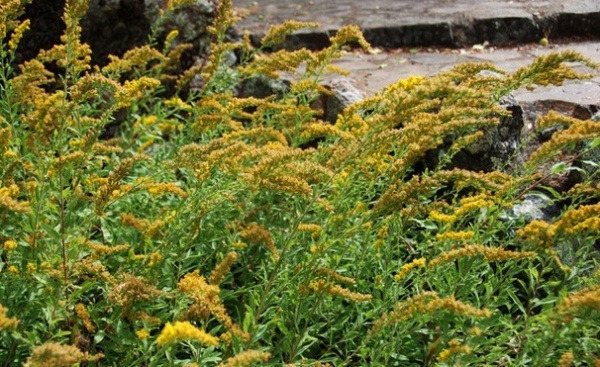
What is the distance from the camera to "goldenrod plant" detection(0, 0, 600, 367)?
250cm

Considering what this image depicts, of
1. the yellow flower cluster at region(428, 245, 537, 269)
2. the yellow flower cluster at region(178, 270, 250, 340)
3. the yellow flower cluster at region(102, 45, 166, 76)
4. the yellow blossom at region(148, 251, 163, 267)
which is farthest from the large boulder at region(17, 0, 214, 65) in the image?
the yellow flower cluster at region(428, 245, 537, 269)

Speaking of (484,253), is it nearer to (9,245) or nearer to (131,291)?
(131,291)

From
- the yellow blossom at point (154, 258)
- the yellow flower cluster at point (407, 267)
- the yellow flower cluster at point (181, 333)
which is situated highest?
the yellow flower cluster at point (181, 333)

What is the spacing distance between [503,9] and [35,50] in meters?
4.17

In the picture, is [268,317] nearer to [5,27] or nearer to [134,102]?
[5,27]

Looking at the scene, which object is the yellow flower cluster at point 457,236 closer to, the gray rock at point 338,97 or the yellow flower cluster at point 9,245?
the yellow flower cluster at point 9,245

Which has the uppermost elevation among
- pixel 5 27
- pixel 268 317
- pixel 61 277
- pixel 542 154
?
pixel 5 27

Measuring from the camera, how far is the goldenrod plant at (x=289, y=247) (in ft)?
8.19

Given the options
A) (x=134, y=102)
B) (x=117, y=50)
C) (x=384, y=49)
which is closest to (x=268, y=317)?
(x=134, y=102)

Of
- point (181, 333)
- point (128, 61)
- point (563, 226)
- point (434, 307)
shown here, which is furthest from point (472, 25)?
point (181, 333)

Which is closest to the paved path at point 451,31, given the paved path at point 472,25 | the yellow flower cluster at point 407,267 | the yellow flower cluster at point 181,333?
the paved path at point 472,25

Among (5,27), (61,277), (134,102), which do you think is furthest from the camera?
(134,102)

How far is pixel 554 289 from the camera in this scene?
11.7 feet

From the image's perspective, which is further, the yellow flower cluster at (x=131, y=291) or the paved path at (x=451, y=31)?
the paved path at (x=451, y=31)
